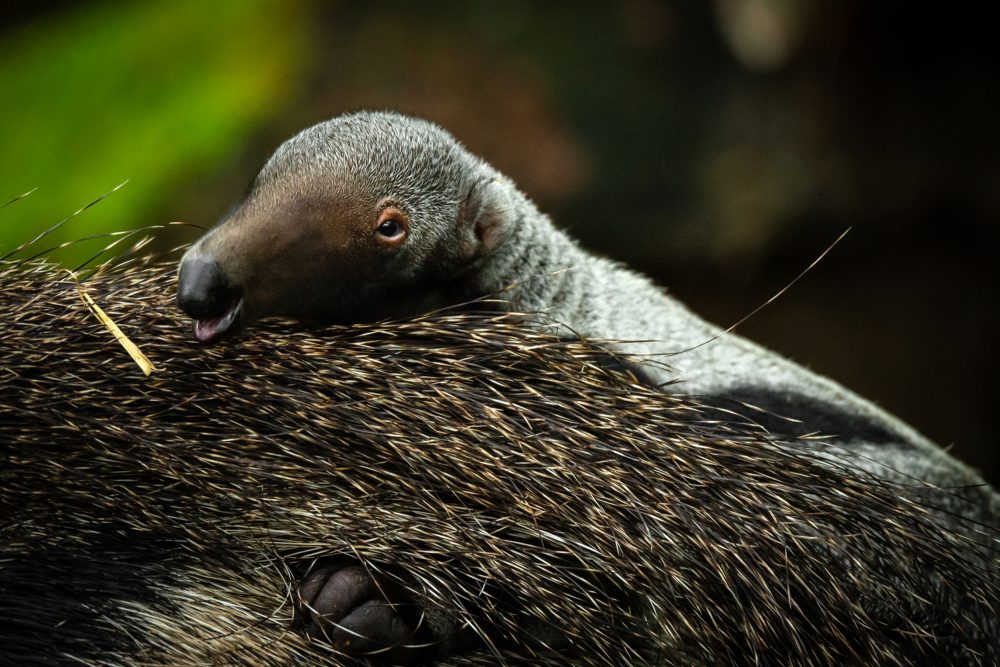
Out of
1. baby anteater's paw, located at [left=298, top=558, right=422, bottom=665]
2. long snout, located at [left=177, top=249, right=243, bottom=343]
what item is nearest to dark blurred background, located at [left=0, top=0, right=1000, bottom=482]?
long snout, located at [left=177, top=249, right=243, bottom=343]

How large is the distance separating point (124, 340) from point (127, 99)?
5264mm

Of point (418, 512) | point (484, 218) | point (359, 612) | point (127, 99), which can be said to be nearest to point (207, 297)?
point (418, 512)

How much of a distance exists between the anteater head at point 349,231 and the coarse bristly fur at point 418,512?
19 centimetres

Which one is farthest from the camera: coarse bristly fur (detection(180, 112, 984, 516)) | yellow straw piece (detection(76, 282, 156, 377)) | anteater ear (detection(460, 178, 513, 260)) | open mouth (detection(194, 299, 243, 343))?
anteater ear (detection(460, 178, 513, 260))

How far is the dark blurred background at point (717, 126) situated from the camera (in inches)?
301

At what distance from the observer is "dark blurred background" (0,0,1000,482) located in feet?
25.1

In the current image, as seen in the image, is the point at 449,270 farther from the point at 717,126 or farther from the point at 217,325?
the point at 717,126

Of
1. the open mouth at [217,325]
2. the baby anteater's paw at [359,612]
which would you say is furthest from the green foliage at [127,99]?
the baby anteater's paw at [359,612]

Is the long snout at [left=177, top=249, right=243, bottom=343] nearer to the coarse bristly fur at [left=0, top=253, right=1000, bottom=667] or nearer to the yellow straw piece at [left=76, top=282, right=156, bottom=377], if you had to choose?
the coarse bristly fur at [left=0, top=253, right=1000, bottom=667]

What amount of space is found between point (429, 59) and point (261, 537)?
6872 mm

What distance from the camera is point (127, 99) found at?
712cm

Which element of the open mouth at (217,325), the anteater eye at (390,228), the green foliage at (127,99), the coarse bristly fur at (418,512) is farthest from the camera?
the green foliage at (127,99)

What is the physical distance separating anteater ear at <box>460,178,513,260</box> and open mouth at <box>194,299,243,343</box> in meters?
1.03

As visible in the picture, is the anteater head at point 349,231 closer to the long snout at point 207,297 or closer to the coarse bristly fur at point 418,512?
the long snout at point 207,297
